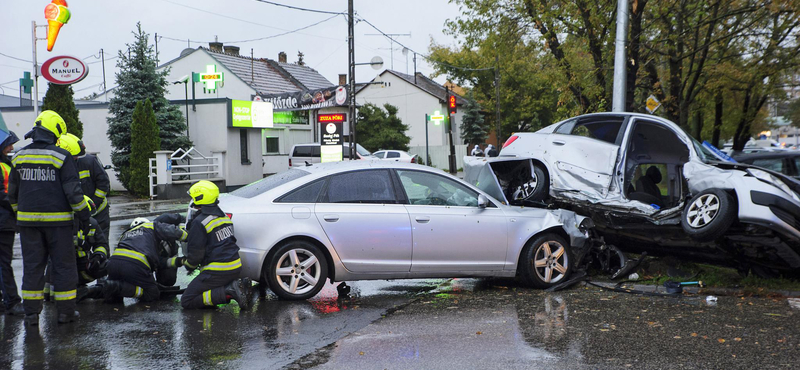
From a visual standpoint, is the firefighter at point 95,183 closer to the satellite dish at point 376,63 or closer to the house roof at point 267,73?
the satellite dish at point 376,63

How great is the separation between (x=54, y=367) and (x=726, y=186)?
6510mm

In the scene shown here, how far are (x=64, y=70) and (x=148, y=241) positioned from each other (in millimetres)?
15453

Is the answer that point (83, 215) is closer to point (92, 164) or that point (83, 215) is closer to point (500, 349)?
point (92, 164)

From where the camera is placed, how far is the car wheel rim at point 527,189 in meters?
9.20

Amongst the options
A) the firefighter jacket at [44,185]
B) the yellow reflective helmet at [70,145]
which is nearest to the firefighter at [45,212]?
the firefighter jacket at [44,185]

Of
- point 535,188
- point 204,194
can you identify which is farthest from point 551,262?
point 204,194

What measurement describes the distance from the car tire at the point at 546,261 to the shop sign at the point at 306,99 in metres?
24.7

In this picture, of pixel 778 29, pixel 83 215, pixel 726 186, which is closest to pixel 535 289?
pixel 726 186

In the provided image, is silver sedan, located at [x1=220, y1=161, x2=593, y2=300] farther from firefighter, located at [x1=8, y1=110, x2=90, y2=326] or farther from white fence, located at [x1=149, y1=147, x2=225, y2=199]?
white fence, located at [x1=149, y1=147, x2=225, y2=199]

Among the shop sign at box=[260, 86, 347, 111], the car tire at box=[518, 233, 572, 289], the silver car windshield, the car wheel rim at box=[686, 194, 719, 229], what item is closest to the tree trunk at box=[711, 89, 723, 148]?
the shop sign at box=[260, 86, 347, 111]

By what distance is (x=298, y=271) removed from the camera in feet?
23.3

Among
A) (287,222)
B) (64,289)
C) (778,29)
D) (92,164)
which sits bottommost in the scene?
(64,289)

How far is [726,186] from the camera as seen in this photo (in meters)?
7.47

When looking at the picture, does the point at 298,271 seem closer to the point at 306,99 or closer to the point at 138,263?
the point at 138,263
